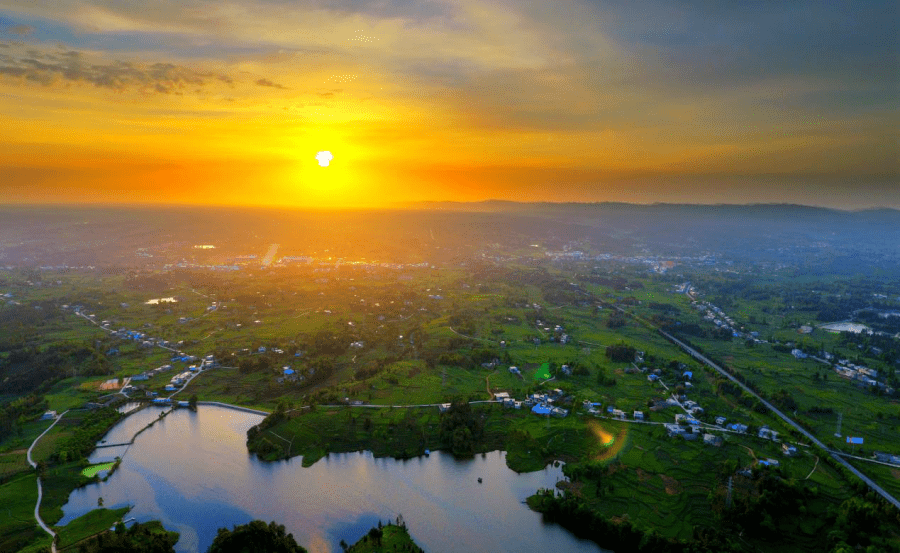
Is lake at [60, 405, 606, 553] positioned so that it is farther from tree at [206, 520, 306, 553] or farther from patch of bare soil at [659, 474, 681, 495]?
patch of bare soil at [659, 474, 681, 495]

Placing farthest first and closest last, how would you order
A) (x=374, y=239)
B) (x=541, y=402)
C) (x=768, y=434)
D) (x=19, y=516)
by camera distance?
(x=374, y=239), (x=541, y=402), (x=768, y=434), (x=19, y=516)

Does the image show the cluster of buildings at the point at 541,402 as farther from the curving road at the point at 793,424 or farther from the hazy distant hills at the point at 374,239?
the hazy distant hills at the point at 374,239

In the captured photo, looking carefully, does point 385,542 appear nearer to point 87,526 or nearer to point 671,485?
point 87,526

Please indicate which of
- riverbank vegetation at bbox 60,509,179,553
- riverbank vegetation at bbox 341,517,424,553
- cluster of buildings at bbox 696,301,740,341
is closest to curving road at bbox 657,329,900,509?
cluster of buildings at bbox 696,301,740,341

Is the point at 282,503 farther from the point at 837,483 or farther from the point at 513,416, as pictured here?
the point at 837,483

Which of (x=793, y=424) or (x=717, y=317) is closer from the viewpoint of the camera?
(x=793, y=424)

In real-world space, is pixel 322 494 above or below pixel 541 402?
below

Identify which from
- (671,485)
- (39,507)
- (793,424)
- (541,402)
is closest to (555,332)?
(541,402)
